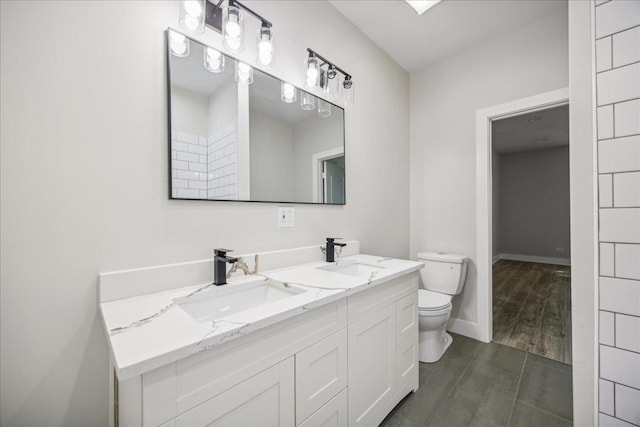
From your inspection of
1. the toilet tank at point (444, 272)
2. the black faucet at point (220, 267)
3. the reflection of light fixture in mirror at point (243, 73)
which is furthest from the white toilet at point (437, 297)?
→ the reflection of light fixture in mirror at point (243, 73)

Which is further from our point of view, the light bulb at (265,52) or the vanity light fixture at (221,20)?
the light bulb at (265,52)

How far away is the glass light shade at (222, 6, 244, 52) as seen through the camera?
1.20 meters

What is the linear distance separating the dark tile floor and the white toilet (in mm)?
107

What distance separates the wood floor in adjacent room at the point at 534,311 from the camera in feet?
7.22

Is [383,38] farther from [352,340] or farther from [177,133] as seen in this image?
[352,340]

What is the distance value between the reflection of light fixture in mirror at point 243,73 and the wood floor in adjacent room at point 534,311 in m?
2.77

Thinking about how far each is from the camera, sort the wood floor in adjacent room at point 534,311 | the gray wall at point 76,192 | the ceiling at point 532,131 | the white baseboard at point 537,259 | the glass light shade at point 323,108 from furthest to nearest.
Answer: the white baseboard at point 537,259 → the ceiling at point 532,131 → the wood floor in adjacent room at point 534,311 → the glass light shade at point 323,108 → the gray wall at point 76,192

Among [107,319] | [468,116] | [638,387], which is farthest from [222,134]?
[468,116]

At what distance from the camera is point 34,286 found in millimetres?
861

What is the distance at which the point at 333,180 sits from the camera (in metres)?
1.87

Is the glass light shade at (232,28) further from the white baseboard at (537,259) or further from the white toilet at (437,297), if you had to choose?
the white baseboard at (537,259)

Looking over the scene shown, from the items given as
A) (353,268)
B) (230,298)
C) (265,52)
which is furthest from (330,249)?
(265,52)

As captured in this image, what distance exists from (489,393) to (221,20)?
2.57m

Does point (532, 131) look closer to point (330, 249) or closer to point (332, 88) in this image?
point (332, 88)
